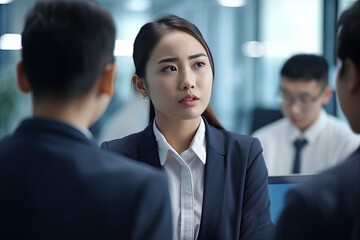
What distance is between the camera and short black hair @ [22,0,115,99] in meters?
0.91

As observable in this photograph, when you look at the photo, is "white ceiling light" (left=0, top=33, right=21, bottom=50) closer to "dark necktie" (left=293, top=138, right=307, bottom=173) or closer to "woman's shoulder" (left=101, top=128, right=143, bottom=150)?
"dark necktie" (left=293, top=138, right=307, bottom=173)

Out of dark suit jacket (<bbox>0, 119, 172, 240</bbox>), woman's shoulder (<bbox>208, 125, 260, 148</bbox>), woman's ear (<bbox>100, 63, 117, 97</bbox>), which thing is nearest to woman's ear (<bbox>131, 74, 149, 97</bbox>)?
woman's shoulder (<bbox>208, 125, 260, 148</bbox>)

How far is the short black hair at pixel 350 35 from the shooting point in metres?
0.92

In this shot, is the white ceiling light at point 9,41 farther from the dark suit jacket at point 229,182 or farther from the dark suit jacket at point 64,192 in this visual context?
the dark suit jacket at point 64,192

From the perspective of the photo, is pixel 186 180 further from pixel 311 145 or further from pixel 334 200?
pixel 311 145

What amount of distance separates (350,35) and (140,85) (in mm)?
786

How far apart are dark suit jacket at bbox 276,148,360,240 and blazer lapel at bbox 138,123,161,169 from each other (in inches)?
25.5

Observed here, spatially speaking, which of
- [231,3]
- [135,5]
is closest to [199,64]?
[135,5]

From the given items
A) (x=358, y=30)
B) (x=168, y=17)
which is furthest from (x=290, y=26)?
(x=358, y=30)

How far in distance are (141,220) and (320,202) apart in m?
0.30

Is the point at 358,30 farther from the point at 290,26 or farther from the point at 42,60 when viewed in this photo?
the point at 290,26

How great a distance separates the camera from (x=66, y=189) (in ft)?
2.81

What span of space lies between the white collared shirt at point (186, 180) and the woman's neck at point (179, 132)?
0.07 ft

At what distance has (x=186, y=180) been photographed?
1.46 m
